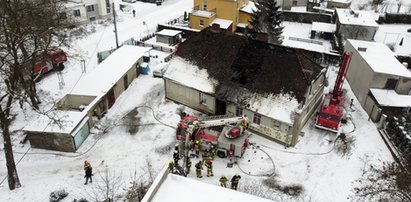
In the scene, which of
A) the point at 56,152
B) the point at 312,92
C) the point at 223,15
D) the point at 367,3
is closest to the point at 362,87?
the point at 312,92

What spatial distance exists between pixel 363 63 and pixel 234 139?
1549 centimetres

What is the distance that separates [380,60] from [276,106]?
41.7ft

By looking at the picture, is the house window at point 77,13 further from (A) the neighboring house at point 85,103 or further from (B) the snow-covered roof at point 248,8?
(B) the snow-covered roof at point 248,8

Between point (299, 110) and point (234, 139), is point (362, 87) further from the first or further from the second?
point (234, 139)

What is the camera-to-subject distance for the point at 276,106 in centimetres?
2509

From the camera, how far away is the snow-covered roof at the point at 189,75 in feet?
91.8

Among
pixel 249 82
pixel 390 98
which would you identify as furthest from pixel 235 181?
pixel 390 98

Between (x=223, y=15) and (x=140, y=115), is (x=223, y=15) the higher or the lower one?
the higher one

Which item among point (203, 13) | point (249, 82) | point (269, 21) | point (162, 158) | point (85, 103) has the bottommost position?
point (162, 158)

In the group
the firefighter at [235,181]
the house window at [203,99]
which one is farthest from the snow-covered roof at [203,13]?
the firefighter at [235,181]

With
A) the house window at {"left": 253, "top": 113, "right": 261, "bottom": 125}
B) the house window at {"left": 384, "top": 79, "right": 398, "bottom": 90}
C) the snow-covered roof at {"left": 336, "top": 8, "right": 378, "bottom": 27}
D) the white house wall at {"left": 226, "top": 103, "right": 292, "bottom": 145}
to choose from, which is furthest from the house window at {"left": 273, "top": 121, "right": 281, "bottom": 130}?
the snow-covered roof at {"left": 336, "top": 8, "right": 378, "bottom": 27}

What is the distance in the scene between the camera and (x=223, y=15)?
4712cm

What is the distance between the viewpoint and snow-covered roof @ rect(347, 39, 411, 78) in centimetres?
2872

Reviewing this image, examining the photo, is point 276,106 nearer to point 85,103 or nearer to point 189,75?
point 189,75
